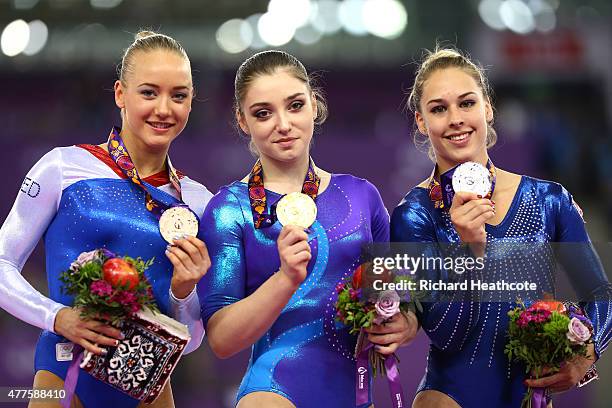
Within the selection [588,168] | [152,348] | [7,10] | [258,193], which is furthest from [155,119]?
[7,10]

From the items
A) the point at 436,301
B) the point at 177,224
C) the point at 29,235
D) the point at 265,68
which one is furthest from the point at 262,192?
the point at 29,235

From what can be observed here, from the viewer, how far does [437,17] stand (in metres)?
10.4

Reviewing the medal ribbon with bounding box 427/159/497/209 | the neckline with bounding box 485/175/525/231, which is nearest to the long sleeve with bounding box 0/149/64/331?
the medal ribbon with bounding box 427/159/497/209

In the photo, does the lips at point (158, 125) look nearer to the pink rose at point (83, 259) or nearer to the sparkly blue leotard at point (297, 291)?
the sparkly blue leotard at point (297, 291)

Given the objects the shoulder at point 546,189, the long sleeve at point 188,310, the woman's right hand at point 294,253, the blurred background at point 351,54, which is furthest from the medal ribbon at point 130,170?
Result: the blurred background at point 351,54

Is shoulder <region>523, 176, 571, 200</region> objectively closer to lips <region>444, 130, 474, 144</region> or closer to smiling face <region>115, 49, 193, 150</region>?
lips <region>444, 130, 474, 144</region>

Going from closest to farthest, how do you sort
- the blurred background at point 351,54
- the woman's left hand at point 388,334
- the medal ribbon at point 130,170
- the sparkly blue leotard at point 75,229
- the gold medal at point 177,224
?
the woman's left hand at point 388,334 → the gold medal at point 177,224 → the sparkly blue leotard at point 75,229 → the medal ribbon at point 130,170 → the blurred background at point 351,54

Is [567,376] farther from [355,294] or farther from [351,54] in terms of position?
[351,54]

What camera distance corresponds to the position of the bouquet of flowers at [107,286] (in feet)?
8.13

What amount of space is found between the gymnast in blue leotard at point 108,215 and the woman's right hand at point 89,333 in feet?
0.04

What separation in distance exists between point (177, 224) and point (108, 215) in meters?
0.27

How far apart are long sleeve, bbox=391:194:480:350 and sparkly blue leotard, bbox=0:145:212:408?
73 cm

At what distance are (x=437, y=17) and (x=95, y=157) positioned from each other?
26.3ft

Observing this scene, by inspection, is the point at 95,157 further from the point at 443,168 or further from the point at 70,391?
the point at 443,168
